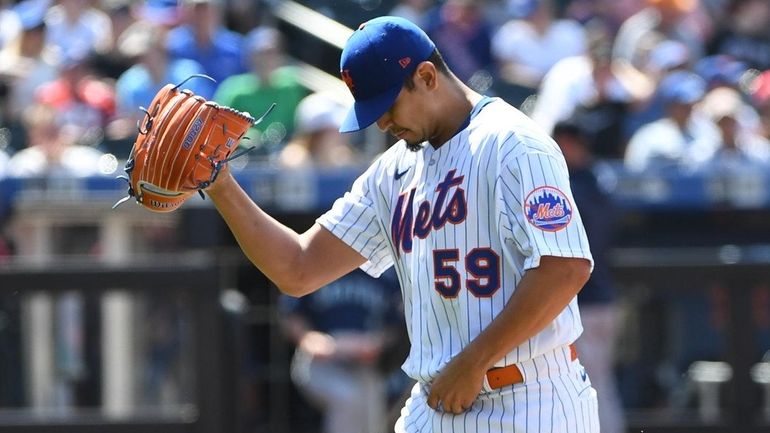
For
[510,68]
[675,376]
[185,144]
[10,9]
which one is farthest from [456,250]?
[10,9]

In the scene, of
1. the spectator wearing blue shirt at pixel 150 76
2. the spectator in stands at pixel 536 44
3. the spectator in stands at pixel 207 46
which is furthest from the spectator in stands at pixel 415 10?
the spectator wearing blue shirt at pixel 150 76

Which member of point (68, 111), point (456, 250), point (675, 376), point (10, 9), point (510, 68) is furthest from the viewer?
point (10, 9)

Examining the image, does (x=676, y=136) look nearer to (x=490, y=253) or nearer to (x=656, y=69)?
(x=656, y=69)

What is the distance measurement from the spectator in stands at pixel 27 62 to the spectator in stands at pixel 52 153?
0.49 m

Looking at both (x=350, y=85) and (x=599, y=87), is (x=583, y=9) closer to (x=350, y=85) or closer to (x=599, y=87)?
(x=599, y=87)

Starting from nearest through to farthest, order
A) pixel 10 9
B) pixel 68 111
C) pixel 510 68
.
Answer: pixel 68 111 → pixel 510 68 → pixel 10 9

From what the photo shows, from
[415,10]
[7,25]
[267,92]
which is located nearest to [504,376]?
[267,92]

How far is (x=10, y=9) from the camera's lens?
10.3m

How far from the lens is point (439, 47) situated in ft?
31.2

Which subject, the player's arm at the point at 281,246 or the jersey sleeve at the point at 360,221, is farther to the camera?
the jersey sleeve at the point at 360,221

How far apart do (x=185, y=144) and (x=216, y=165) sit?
0.09 m

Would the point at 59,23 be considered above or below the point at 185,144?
above

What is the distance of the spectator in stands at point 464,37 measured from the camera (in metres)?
9.50

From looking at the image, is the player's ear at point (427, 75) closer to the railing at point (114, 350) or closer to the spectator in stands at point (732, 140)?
the railing at point (114, 350)
